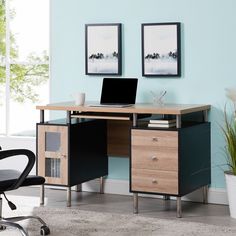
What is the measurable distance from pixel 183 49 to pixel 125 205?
1.37 meters

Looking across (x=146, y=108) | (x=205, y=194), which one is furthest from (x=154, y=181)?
(x=205, y=194)

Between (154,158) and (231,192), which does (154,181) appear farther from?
(231,192)

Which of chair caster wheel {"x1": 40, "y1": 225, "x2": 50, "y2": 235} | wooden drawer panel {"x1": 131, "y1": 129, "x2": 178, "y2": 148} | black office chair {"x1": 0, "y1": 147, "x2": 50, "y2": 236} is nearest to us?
black office chair {"x1": 0, "y1": 147, "x2": 50, "y2": 236}

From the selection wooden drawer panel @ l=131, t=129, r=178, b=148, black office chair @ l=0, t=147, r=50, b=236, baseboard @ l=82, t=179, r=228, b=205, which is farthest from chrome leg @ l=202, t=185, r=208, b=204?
black office chair @ l=0, t=147, r=50, b=236

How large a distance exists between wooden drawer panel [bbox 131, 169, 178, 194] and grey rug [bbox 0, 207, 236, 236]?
23cm

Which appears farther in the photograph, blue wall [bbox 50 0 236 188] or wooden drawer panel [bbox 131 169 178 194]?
blue wall [bbox 50 0 236 188]

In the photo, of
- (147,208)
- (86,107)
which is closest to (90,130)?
(86,107)

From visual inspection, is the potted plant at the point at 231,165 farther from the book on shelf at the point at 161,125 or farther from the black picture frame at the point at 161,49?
the black picture frame at the point at 161,49

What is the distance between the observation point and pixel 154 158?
518 cm

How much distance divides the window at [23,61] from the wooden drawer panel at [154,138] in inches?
60.8

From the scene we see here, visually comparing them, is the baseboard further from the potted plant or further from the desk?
the potted plant

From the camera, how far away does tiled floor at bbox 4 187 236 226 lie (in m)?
5.19

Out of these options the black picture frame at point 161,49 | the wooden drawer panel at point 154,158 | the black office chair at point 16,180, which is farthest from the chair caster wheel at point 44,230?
the black picture frame at point 161,49

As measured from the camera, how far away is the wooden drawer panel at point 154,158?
5109 mm
